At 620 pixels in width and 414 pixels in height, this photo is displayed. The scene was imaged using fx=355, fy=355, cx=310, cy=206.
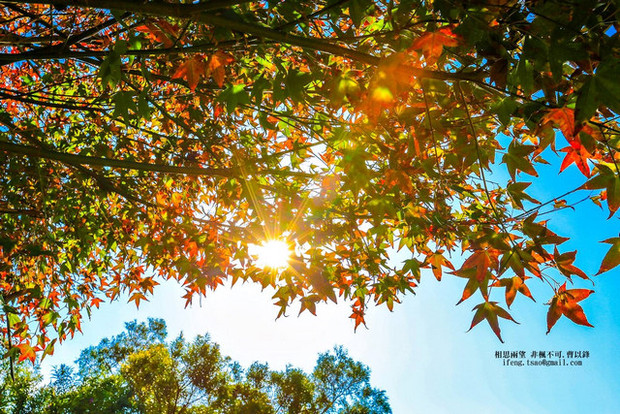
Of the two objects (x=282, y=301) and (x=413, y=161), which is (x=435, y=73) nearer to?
(x=413, y=161)

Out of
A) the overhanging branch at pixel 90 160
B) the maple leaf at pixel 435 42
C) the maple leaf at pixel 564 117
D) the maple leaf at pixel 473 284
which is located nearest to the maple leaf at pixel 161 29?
the overhanging branch at pixel 90 160

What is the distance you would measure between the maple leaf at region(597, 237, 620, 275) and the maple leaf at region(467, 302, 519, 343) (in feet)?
1.49

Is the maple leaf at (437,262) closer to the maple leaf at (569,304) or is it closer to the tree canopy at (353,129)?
the tree canopy at (353,129)

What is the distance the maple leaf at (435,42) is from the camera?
1.38m

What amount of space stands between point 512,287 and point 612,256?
1.73 feet

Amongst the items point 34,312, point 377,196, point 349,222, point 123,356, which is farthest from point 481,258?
point 123,356

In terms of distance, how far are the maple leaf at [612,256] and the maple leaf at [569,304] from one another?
20 centimetres

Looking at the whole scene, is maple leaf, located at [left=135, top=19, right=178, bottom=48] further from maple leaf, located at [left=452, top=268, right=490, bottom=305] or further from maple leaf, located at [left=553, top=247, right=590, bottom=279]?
maple leaf, located at [left=553, top=247, right=590, bottom=279]

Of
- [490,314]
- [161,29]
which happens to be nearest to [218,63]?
[161,29]

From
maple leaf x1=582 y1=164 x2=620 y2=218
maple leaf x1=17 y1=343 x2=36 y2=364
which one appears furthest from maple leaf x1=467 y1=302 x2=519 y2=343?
maple leaf x1=17 y1=343 x2=36 y2=364

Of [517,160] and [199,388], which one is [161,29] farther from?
[199,388]

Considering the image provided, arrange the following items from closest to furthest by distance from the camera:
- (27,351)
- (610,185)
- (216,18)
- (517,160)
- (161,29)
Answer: (216,18)
(610,185)
(161,29)
(517,160)
(27,351)

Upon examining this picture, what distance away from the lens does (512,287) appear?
73.3 inches

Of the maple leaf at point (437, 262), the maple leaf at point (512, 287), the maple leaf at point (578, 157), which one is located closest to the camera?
the maple leaf at point (578, 157)
